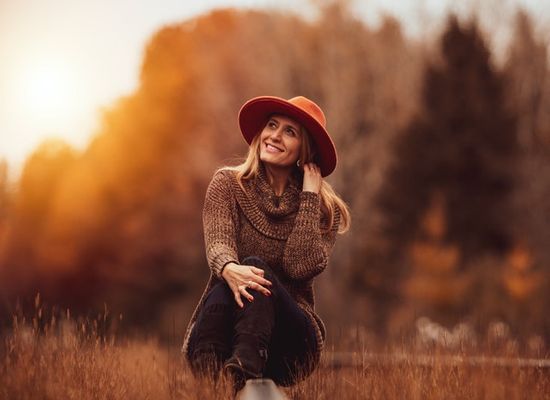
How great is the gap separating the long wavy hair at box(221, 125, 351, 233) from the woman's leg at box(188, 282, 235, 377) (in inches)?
28.3

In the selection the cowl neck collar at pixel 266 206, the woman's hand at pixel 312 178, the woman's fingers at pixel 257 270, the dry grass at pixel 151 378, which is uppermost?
the woman's hand at pixel 312 178

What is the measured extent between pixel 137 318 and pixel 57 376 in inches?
800

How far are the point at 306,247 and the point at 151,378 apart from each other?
3.08 ft

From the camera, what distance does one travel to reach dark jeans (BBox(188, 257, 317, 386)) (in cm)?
373

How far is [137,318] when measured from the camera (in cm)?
2338

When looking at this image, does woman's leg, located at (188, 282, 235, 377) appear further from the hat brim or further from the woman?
the hat brim

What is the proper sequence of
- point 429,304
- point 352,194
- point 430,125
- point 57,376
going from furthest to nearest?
point 430,125
point 352,194
point 429,304
point 57,376

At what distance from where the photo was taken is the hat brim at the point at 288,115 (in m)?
4.29

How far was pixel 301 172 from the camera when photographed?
4605 millimetres

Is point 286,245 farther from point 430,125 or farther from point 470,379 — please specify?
point 430,125

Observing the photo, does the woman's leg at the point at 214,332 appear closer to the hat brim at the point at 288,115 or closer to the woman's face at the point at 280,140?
the woman's face at the point at 280,140

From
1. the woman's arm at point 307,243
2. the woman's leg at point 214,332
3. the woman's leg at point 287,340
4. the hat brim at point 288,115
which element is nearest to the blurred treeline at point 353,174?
the hat brim at point 288,115

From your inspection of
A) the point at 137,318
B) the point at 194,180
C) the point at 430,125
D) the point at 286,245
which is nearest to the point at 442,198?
the point at 430,125

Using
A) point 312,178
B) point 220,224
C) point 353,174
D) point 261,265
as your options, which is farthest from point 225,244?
point 353,174
